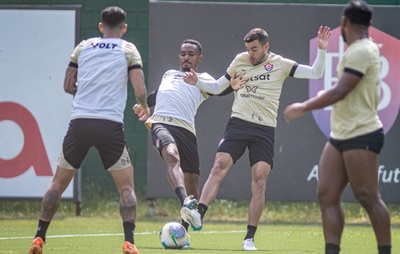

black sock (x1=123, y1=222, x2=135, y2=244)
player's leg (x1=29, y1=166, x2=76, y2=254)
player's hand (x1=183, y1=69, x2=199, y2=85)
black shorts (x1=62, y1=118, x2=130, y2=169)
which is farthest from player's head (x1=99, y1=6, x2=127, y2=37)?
player's hand (x1=183, y1=69, x2=199, y2=85)

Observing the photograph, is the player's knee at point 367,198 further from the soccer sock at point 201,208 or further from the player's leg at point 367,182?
the soccer sock at point 201,208

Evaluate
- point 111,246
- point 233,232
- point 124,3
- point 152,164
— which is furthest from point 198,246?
point 124,3

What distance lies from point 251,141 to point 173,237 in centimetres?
141

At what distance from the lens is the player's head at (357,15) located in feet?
26.5

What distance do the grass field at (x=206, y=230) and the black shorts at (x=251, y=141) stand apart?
3.22 feet

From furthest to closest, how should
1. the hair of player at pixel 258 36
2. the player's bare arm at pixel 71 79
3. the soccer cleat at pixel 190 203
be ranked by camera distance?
the hair of player at pixel 258 36, the soccer cleat at pixel 190 203, the player's bare arm at pixel 71 79

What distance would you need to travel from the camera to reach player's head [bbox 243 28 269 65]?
1171cm

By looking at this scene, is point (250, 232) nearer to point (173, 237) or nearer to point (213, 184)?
point (213, 184)

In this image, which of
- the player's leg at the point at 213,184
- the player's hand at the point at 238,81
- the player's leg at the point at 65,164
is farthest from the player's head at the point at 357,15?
the player's hand at the point at 238,81

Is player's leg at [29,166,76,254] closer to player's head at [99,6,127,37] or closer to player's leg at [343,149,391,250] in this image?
player's head at [99,6,127,37]

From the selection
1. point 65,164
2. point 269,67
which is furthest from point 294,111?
point 269,67

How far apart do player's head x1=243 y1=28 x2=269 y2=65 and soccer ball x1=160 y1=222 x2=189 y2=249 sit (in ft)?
6.54

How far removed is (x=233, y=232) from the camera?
14242 mm

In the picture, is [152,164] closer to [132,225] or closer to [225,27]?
[225,27]
